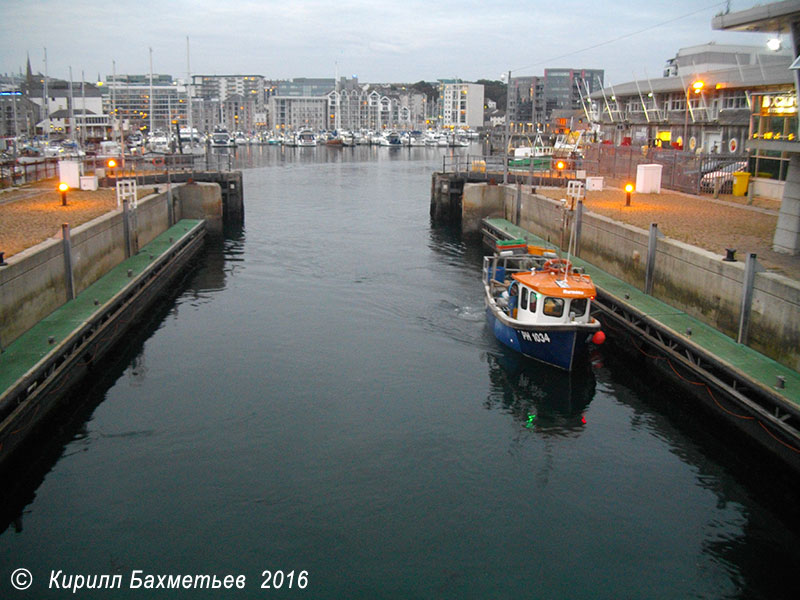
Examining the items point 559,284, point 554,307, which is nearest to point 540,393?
point 554,307

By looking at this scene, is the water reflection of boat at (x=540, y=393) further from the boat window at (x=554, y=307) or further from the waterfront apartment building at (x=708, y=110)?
the waterfront apartment building at (x=708, y=110)

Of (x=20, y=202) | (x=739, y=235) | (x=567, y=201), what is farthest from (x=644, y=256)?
(x=20, y=202)

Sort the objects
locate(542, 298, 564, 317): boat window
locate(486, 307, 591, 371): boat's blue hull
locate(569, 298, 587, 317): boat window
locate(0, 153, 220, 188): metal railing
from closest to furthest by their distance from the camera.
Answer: locate(486, 307, 591, 371): boat's blue hull
locate(542, 298, 564, 317): boat window
locate(569, 298, 587, 317): boat window
locate(0, 153, 220, 188): metal railing

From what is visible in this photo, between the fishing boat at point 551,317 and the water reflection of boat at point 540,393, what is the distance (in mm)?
532

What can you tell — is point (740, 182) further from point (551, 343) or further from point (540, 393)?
point (540, 393)

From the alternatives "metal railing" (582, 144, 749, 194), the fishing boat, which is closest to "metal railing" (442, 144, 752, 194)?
"metal railing" (582, 144, 749, 194)

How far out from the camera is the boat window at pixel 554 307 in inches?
1021

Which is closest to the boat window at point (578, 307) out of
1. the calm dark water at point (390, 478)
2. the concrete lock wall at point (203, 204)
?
the calm dark water at point (390, 478)

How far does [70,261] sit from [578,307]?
1881 cm

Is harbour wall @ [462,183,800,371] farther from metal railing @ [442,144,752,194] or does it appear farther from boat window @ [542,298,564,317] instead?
metal railing @ [442,144,752,194]

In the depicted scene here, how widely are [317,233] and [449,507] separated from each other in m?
40.1

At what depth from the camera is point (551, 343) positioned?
2617cm

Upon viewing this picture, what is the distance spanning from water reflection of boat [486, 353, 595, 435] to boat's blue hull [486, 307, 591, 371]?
399mm

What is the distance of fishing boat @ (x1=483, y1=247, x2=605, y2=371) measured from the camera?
2566 cm
